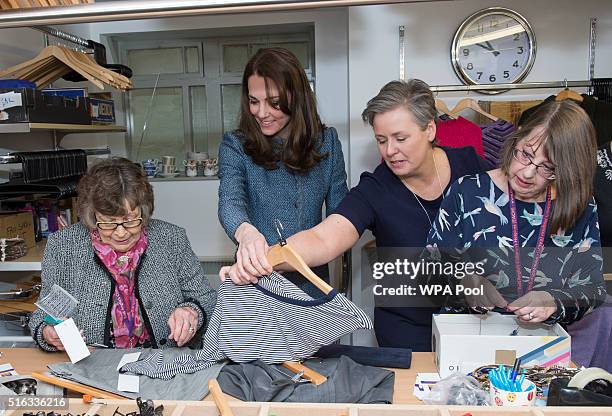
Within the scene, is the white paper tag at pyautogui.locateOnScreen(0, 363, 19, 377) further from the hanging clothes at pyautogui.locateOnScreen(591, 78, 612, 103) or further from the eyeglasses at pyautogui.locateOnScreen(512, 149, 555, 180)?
the hanging clothes at pyautogui.locateOnScreen(591, 78, 612, 103)

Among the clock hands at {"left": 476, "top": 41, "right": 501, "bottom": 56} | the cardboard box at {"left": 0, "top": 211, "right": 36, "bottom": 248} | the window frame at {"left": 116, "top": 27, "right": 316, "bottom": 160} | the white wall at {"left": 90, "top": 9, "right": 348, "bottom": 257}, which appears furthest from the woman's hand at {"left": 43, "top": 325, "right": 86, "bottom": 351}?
the window frame at {"left": 116, "top": 27, "right": 316, "bottom": 160}

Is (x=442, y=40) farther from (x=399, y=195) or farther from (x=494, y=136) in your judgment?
(x=399, y=195)

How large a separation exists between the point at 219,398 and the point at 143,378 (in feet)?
0.86

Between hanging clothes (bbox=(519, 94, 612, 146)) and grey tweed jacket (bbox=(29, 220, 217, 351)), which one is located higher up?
hanging clothes (bbox=(519, 94, 612, 146))

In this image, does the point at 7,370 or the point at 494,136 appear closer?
the point at 7,370

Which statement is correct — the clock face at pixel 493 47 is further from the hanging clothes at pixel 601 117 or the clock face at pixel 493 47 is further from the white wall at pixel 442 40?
the hanging clothes at pixel 601 117

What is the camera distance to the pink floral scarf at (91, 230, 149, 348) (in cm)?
168

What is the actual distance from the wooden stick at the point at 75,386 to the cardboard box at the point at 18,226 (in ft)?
4.45

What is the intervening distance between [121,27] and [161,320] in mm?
2869

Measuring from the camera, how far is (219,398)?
109cm

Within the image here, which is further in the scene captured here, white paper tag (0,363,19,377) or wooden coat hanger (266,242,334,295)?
white paper tag (0,363,19,377)

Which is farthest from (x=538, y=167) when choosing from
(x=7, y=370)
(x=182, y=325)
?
(x=7, y=370)

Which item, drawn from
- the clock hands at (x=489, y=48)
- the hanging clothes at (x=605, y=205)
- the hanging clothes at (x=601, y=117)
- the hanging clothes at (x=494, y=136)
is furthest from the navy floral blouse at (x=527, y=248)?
the clock hands at (x=489, y=48)

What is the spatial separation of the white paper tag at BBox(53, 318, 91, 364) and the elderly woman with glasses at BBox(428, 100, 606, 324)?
96cm
